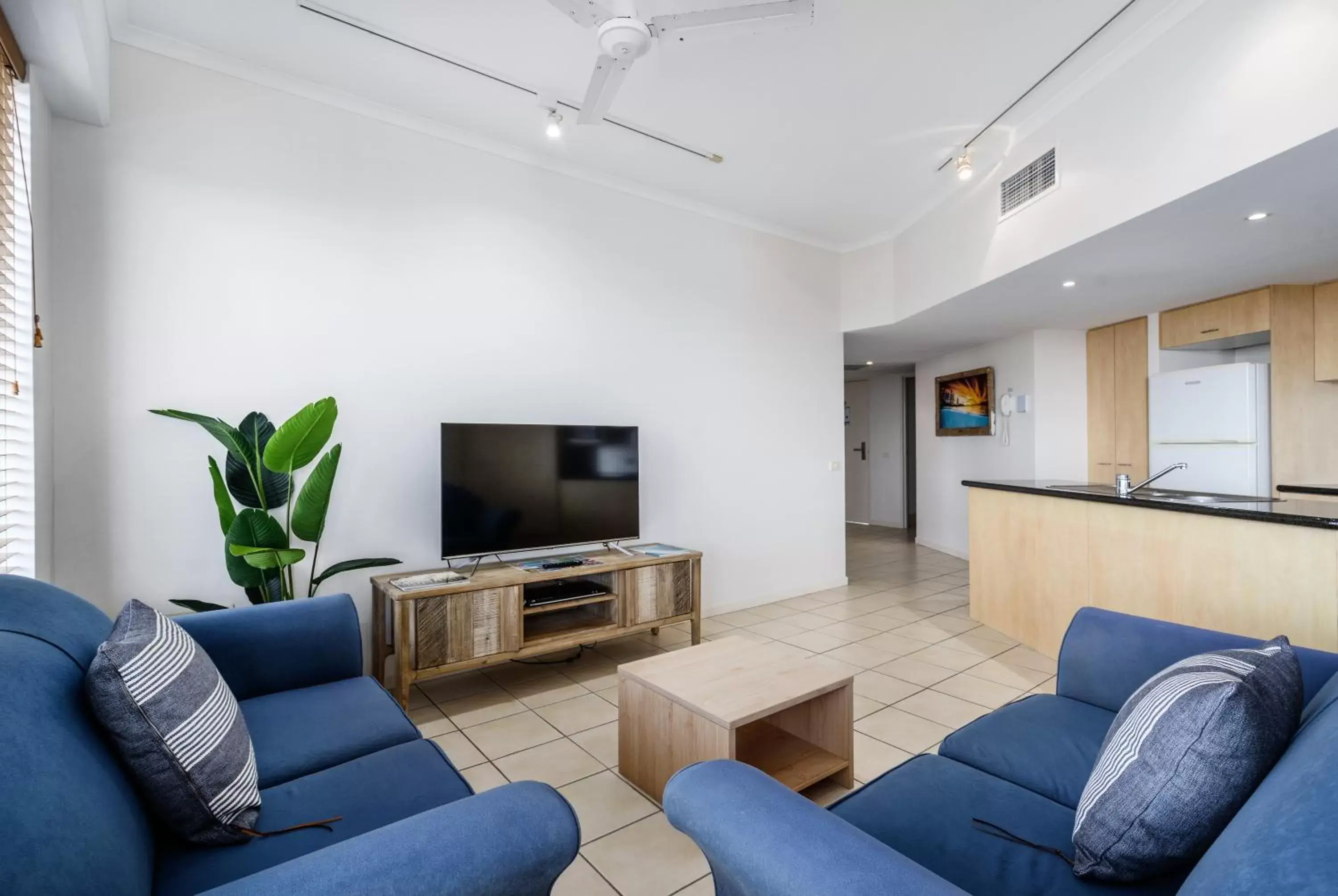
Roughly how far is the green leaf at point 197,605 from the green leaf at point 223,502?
32 cm

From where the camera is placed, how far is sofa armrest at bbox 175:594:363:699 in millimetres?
1900

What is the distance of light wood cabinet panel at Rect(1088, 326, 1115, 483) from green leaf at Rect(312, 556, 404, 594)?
5692 millimetres

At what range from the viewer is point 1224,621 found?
2.52 meters

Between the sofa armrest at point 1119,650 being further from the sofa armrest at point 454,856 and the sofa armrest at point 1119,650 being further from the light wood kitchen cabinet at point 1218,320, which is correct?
the light wood kitchen cabinet at point 1218,320

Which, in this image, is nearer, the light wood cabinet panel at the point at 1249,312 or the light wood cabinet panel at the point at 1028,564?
the light wood cabinet panel at the point at 1028,564

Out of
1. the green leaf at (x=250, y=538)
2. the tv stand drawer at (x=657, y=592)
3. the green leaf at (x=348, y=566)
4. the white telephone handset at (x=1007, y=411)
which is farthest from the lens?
the white telephone handset at (x=1007, y=411)

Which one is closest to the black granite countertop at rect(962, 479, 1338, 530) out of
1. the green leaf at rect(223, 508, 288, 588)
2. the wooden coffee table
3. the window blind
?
the wooden coffee table

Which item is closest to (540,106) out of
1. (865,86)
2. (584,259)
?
(584,259)

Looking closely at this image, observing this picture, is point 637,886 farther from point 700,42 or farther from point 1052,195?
point 1052,195

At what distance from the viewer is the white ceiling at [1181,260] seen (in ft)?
8.20

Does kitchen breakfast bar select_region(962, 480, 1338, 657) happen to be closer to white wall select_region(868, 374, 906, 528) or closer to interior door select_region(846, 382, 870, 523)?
white wall select_region(868, 374, 906, 528)

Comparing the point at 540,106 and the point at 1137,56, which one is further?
the point at 540,106

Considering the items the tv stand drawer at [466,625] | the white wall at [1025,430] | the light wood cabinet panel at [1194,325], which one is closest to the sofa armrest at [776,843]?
the tv stand drawer at [466,625]

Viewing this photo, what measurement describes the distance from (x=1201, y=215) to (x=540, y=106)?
10.4ft
